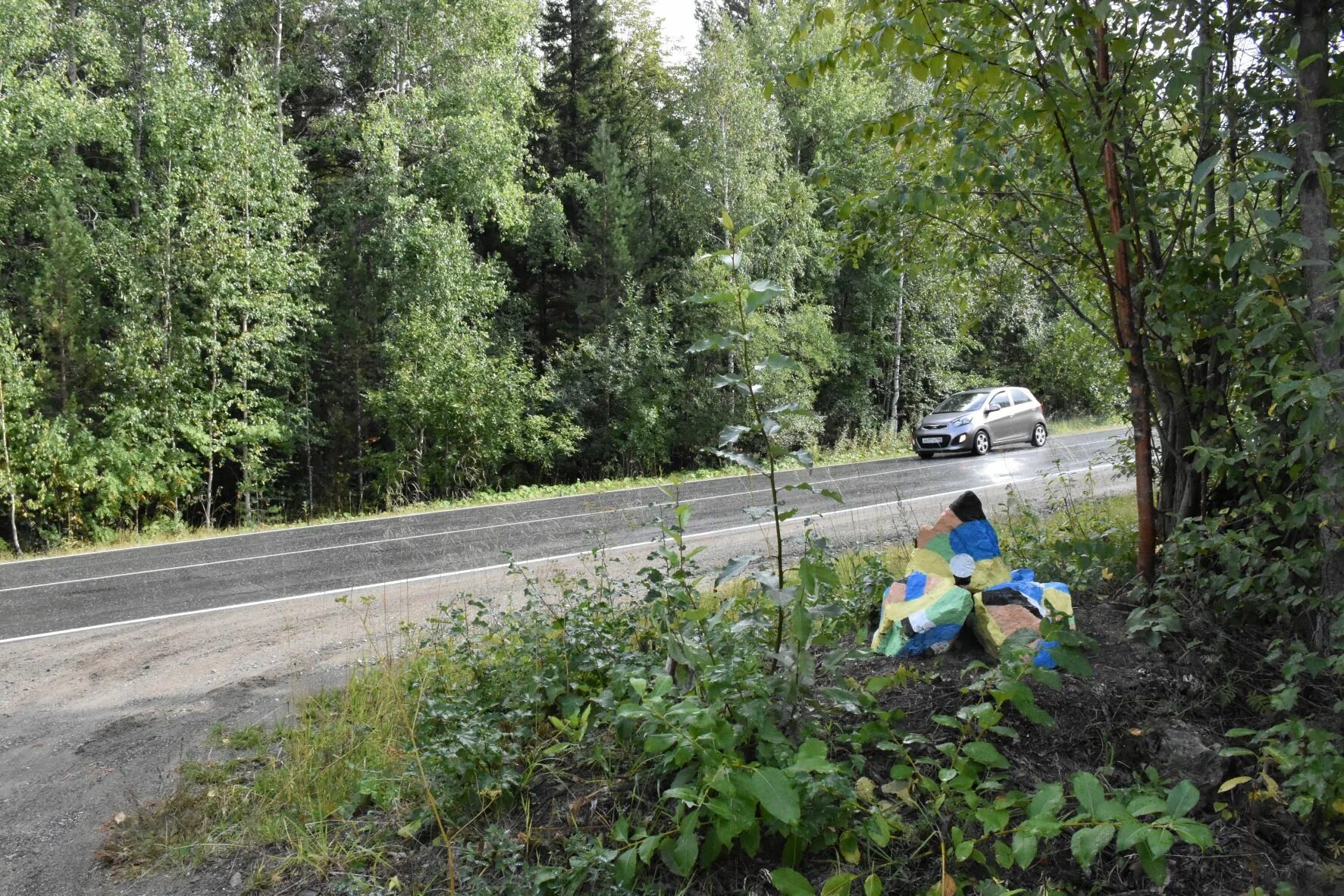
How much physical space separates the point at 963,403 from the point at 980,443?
1052mm

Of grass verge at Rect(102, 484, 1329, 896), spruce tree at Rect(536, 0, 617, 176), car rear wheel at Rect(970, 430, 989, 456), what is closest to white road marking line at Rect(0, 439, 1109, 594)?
grass verge at Rect(102, 484, 1329, 896)

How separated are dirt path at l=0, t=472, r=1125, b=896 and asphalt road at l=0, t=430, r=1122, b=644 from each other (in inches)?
26.4

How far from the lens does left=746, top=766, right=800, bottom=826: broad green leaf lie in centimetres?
221

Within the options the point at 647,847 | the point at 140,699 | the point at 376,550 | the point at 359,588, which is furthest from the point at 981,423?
the point at 647,847

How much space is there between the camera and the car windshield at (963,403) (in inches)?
741

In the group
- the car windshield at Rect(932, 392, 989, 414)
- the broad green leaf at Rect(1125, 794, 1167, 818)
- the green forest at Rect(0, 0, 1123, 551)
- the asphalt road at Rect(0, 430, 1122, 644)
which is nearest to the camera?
the broad green leaf at Rect(1125, 794, 1167, 818)

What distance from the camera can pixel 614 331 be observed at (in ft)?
68.1

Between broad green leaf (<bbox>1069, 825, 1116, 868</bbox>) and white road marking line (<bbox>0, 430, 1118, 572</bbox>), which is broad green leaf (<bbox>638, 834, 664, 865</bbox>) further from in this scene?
white road marking line (<bbox>0, 430, 1118, 572</bbox>)

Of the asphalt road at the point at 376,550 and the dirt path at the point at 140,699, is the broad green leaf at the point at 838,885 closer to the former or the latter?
the dirt path at the point at 140,699

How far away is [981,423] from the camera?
18.6m

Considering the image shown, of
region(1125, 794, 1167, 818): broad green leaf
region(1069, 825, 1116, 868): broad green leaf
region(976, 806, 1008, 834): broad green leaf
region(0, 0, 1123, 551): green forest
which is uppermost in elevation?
region(0, 0, 1123, 551): green forest

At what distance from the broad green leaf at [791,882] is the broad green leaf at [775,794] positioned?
0.12m

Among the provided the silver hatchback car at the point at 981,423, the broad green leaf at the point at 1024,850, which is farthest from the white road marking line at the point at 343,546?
the broad green leaf at the point at 1024,850

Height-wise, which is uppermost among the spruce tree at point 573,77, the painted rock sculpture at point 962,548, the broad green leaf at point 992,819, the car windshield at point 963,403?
the spruce tree at point 573,77
